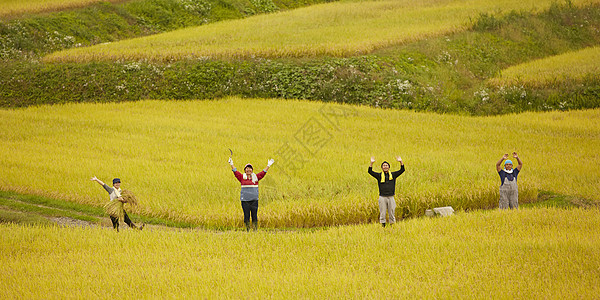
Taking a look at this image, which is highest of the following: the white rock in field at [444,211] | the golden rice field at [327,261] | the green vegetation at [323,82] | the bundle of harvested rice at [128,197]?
the green vegetation at [323,82]

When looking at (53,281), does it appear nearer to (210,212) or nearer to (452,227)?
(210,212)

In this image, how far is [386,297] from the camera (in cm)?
691

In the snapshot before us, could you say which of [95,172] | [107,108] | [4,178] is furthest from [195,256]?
[107,108]

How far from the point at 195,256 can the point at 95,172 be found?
665 cm

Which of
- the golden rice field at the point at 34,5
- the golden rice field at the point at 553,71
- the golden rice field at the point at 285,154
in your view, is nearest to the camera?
the golden rice field at the point at 285,154

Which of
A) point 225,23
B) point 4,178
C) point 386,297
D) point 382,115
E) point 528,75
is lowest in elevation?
point 386,297

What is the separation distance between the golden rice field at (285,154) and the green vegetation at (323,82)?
1.19m

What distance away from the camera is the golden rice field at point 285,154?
12.2m

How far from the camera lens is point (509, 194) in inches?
447

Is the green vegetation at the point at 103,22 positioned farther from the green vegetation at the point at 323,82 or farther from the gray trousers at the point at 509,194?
the gray trousers at the point at 509,194

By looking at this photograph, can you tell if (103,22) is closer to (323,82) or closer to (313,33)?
(313,33)

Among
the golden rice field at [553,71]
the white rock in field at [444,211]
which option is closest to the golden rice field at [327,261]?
the white rock in field at [444,211]

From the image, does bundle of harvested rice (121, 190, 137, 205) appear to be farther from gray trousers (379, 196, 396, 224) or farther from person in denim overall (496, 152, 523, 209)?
person in denim overall (496, 152, 523, 209)

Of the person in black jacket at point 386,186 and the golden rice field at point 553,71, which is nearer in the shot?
the person in black jacket at point 386,186
